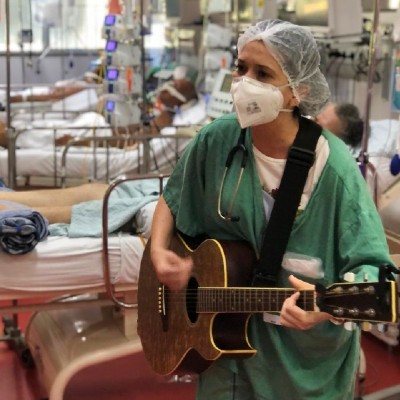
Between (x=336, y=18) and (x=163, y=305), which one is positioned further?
(x=336, y=18)

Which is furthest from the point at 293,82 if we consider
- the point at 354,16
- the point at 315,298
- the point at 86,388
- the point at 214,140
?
the point at 354,16

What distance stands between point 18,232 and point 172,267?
3.14ft

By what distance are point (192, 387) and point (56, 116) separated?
Answer: 14.9ft

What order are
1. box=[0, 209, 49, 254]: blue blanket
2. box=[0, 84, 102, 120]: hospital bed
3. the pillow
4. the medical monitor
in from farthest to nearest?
box=[0, 84, 102, 120]: hospital bed → the medical monitor → the pillow → box=[0, 209, 49, 254]: blue blanket

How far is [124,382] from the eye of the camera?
3.46m

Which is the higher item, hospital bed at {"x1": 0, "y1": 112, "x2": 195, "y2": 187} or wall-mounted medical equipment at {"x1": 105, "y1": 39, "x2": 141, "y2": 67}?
wall-mounted medical equipment at {"x1": 105, "y1": 39, "x2": 141, "y2": 67}

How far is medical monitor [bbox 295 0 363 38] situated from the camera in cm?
451

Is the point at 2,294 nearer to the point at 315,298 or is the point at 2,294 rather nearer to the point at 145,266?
the point at 145,266

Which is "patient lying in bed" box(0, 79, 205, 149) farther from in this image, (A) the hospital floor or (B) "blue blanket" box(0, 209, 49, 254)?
(B) "blue blanket" box(0, 209, 49, 254)

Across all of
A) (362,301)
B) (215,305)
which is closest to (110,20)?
(215,305)

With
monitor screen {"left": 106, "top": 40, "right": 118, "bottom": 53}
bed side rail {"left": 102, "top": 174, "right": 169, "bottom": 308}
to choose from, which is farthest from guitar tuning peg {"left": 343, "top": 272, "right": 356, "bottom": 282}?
monitor screen {"left": 106, "top": 40, "right": 118, "bottom": 53}

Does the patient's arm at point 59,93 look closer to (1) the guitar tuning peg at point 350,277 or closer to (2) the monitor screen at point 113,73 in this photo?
(2) the monitor screen at point 113,73

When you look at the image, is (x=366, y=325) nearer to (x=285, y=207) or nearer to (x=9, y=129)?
(x=285, y=207)

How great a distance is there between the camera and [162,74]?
7.32 metres
